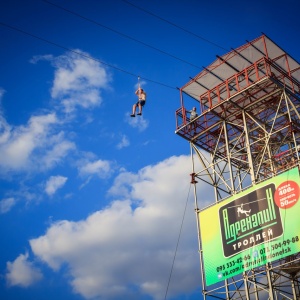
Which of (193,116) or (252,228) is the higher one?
(193,116)

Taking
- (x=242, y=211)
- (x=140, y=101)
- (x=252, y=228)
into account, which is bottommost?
(x=252, y=228)

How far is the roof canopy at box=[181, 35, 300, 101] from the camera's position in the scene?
28984 mm

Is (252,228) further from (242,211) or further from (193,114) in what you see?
(193,114)

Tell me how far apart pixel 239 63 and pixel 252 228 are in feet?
36.3

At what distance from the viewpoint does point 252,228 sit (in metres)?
26.0

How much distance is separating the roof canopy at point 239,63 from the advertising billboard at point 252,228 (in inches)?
336

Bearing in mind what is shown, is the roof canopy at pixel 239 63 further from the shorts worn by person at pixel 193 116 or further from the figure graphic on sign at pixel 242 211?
the figure graphic on sign at pixel 242 211

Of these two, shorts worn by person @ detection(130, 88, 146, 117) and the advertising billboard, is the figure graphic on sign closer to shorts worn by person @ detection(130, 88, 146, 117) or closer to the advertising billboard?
the advertising billboard

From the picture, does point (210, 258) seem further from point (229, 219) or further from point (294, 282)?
point (294, 282)

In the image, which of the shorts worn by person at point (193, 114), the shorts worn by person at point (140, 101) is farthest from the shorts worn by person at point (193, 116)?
the shorts worn by person at point (140, 101)

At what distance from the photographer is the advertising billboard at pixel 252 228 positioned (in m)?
24.2

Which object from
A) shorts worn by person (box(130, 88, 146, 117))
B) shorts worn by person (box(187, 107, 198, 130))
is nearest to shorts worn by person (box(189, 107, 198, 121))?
shorts worn by person (box(187, 107, 198, 130))

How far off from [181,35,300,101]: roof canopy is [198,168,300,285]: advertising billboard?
8.54 metres

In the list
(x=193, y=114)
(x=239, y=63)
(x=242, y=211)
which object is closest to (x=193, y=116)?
(x=193, y=114)
